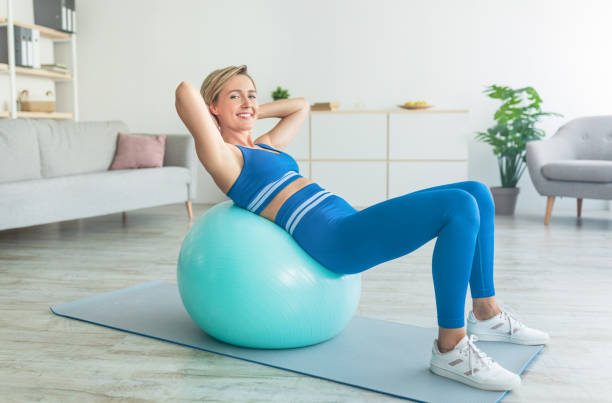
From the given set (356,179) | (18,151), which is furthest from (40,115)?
(356,179)

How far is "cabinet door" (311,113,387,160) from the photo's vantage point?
5281 millimetres

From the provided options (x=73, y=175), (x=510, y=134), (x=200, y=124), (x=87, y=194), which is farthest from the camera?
(x=510, y=134)

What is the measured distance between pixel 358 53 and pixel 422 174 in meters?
1.34

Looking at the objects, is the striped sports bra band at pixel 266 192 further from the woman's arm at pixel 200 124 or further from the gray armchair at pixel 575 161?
the gray armchair at pixel 575 161

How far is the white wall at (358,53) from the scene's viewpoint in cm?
518

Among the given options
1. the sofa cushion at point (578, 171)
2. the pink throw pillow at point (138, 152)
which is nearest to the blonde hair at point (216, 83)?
the pink throw pillow at point (138, 152)

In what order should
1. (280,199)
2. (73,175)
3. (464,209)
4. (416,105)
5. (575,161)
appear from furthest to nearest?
1. (416,105)
2. (575,161)
3. (73,175)
4. (280,199)
5. (464,209)

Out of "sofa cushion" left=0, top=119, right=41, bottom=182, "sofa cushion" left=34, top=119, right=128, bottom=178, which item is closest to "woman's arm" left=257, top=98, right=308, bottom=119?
"sofa cushion" left=0, top=119, right=41, bottom=182

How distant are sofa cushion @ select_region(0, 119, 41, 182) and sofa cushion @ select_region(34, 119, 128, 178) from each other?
0.32ft

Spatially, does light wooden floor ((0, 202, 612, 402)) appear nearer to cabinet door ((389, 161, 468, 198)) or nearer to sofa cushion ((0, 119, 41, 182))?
sofa cushion ((0, 119, 41, 182))

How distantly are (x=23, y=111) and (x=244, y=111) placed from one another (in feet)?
14.2

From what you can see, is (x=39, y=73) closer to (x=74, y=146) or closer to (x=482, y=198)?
(x=74, y=146)

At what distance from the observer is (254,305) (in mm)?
1668

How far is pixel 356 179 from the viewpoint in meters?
5.35
